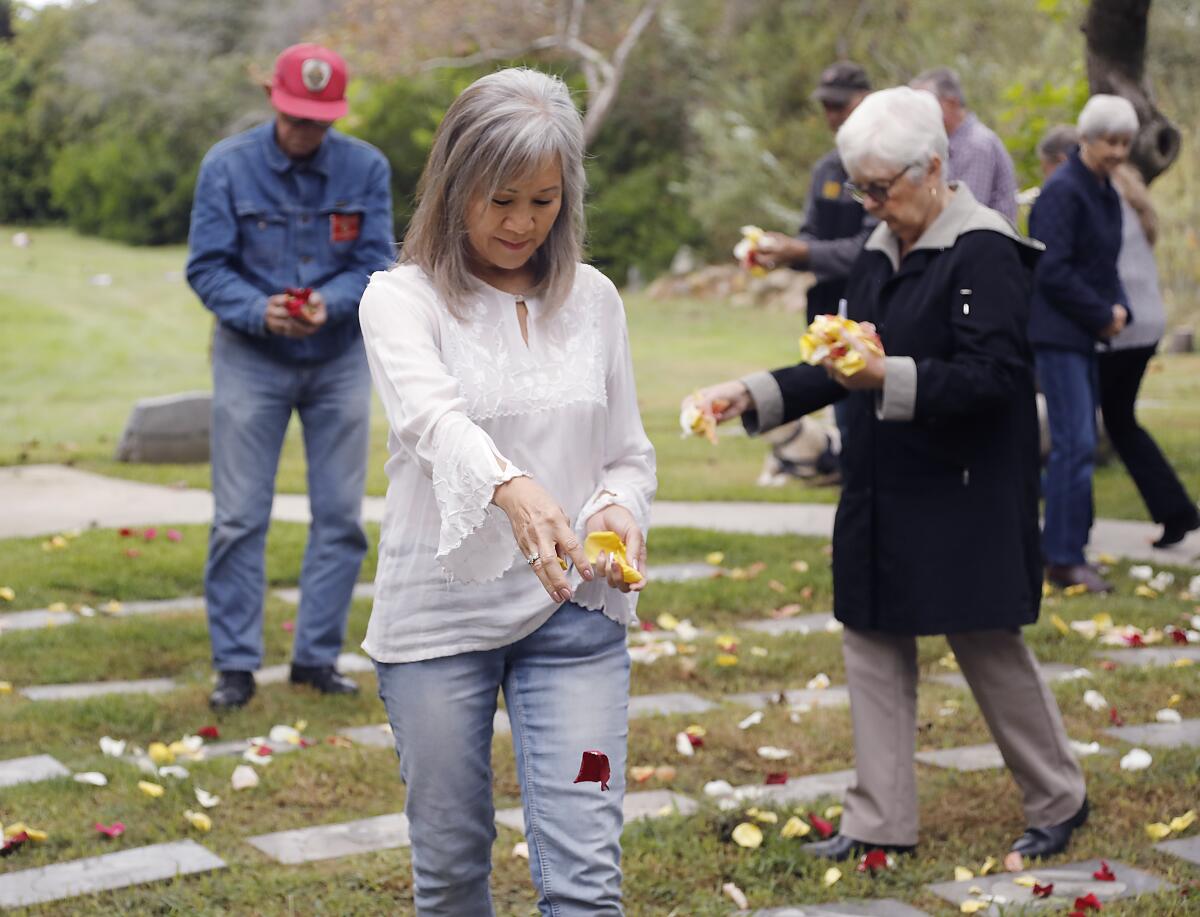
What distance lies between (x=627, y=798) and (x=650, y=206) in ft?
99.6

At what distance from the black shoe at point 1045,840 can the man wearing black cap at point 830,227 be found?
8.37 feet

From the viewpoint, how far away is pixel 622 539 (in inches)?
115

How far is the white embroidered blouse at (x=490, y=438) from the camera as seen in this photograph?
2.90 metres

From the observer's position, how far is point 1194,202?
76.7ft

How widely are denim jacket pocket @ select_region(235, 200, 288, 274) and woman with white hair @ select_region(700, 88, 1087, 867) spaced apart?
2.29 m

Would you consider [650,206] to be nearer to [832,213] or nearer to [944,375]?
[832,213]

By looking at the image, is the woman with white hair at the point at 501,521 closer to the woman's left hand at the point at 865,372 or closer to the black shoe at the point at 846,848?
the woman's left hand at the point at 865,372

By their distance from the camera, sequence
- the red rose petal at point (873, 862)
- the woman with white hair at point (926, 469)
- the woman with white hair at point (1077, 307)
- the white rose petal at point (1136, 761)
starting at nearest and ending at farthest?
the woman with white hair at point (926, 469), the red rose petal at point (873, 862), the white rose petal at point (1136, 761), the woman with white hair at point (1077, 307)

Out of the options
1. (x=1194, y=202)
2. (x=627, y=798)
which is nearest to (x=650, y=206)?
(x=1194, y=202)

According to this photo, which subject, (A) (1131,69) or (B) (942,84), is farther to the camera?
(A) (1131,69)

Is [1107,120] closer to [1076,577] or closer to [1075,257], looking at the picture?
[1075,257]

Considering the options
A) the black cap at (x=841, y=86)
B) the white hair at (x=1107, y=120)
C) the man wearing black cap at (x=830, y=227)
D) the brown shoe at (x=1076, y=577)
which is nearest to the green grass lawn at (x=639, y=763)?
the brown shoe at (x=1076, y=577)

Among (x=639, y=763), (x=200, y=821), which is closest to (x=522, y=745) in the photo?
(x=200, y=821)

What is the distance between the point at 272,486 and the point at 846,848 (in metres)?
2.62
